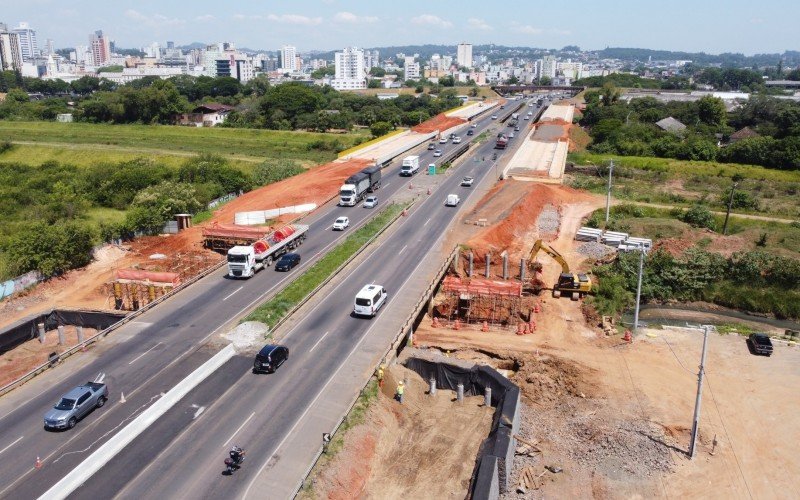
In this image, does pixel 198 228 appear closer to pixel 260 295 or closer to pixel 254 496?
pixel 260 295

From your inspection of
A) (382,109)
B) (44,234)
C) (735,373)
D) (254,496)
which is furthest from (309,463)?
(382,109)

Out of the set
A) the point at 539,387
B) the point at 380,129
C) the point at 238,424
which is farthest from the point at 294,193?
the point at 380,129

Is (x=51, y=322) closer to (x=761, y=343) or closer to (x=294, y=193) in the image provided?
(x=294, y=193)

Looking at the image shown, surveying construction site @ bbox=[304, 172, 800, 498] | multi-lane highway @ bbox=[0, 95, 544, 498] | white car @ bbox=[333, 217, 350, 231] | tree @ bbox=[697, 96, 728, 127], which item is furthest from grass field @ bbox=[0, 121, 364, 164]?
tree @ bbox=[697, 96, 728, 127]

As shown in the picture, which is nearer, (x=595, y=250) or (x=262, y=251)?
(x=262, y=251)

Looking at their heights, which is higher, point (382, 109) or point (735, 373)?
point (382, 109)

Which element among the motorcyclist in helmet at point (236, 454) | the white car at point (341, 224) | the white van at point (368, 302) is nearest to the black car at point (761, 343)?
the white van at point (368, 302)
